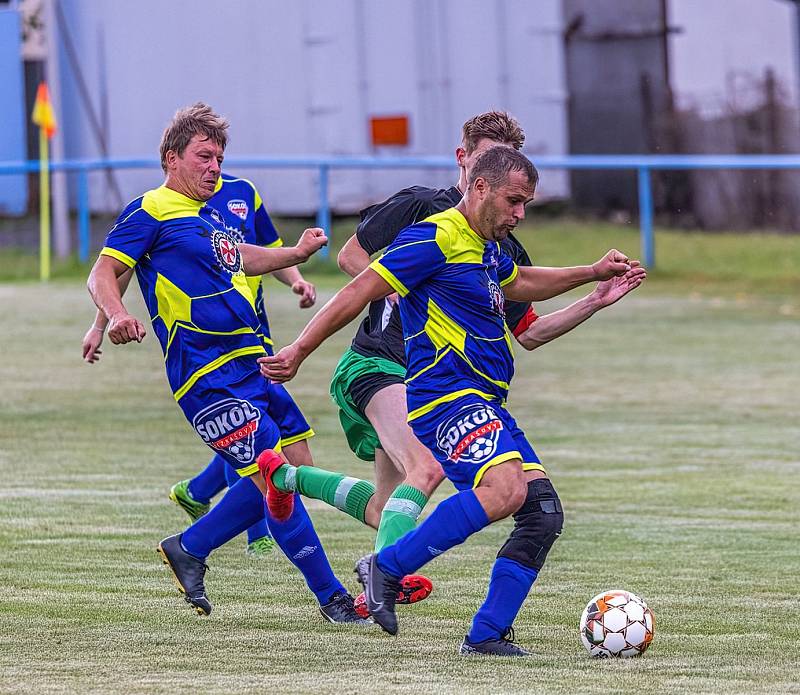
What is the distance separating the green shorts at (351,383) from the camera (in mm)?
6883

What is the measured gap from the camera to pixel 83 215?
22.4 metres

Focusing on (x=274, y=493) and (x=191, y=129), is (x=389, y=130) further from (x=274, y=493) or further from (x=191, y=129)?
(x=274, y=493)

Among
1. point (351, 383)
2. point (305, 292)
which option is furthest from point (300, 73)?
point (351, 383)

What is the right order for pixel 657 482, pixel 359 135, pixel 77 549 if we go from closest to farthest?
1. pixel 77 549
2. pixel 657 482
3. pixel 359 135

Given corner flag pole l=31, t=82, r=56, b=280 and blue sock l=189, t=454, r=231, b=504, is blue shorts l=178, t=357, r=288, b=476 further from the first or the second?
corner flag pole l=31, t=82, r=56, b=280

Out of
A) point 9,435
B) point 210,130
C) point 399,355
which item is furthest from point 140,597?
point 9,435

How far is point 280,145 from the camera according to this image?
23.5 m

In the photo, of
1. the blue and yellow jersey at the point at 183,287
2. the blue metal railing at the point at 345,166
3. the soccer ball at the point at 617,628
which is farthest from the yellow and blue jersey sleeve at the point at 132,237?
the blue metal railing at the point at 345,166

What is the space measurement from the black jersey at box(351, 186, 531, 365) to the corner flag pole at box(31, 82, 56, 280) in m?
14.1

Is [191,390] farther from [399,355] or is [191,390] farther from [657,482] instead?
[657,482]

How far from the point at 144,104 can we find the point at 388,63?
333 cm

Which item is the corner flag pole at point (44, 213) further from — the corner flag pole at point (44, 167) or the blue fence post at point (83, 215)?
the blue fence post at point (83, 215)

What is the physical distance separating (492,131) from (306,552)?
67.4 inches

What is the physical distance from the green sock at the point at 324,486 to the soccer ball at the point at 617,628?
93 cm
